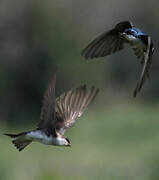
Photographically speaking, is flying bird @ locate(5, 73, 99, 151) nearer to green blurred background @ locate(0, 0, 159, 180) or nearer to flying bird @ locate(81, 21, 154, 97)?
flying bird @ locate(81, 21, 154, 97)

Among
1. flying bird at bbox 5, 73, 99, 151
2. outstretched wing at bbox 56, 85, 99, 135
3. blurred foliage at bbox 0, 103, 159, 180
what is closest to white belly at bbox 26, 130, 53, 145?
flying bird at bbox 5, 73, 99, 151

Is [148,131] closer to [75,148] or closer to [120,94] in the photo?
[75,148]

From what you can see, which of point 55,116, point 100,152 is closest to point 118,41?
point 55,116

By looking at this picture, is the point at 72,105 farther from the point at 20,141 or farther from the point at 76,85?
the point at 76,85

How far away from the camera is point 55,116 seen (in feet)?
14.2

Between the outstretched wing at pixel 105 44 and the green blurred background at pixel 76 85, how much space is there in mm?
2789

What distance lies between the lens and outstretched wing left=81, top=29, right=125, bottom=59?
4579 mm

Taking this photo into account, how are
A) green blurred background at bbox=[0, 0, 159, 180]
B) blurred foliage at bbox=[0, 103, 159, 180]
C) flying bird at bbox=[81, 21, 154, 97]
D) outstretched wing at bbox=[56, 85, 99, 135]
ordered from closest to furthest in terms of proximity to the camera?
flying bird at bbox=[81, 21, 154, 97]
outstretched wing at bbox=[56, 85, 99, 135]
blurred foliage at bbox=[0, 103, 159, 180]
green blurred background at bbox=[0, 0, 159, 180]

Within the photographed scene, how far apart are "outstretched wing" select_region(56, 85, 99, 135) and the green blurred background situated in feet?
8.20

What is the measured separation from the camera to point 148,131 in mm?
10695

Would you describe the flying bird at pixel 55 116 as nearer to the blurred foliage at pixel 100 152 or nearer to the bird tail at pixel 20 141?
the bird tail at pixel 20 141

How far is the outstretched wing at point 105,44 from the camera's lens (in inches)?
180

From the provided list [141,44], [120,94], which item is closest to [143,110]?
[120,94]

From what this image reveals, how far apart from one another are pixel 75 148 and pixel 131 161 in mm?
1331
